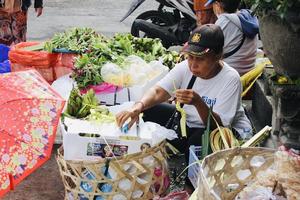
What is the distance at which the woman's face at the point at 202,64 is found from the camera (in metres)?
3.70

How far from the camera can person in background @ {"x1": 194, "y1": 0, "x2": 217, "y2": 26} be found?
5.59m

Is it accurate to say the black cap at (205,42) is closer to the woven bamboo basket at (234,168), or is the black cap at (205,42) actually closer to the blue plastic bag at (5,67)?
the woven bamboo basket at (234,168)

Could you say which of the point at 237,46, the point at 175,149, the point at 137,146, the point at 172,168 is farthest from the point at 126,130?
the point at 237,46

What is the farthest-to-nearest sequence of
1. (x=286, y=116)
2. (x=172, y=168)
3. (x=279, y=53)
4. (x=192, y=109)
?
(x=172, y=168) → (x=192, y=109) → (x=286, y=116) → (x=279, y=53)

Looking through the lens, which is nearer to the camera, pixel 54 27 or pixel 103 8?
pixel 54 27

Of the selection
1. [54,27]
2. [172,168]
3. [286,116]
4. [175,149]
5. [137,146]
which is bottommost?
[54,27]

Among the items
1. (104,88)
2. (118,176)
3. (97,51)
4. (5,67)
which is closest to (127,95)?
(104,88)

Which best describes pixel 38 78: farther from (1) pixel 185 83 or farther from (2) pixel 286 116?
(2) pixel 286 116

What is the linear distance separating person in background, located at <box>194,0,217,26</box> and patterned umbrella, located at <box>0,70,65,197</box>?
2515 millimetres

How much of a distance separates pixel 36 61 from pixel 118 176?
234cm

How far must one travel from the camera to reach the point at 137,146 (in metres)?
3.41

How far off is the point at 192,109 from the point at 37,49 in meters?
2.20

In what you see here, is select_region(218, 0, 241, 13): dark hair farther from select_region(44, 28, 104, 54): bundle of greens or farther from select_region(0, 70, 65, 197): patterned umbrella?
select_region(0, 70, 65, 197): patterned umbrella

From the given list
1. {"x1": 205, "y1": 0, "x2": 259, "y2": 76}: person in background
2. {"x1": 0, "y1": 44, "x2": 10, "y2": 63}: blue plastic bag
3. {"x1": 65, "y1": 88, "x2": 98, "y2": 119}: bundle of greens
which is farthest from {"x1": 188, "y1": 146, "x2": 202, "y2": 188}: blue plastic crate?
{"x1": 0, "y1": 44, "x2": 10, "y2": 63}: blue plastic bag
